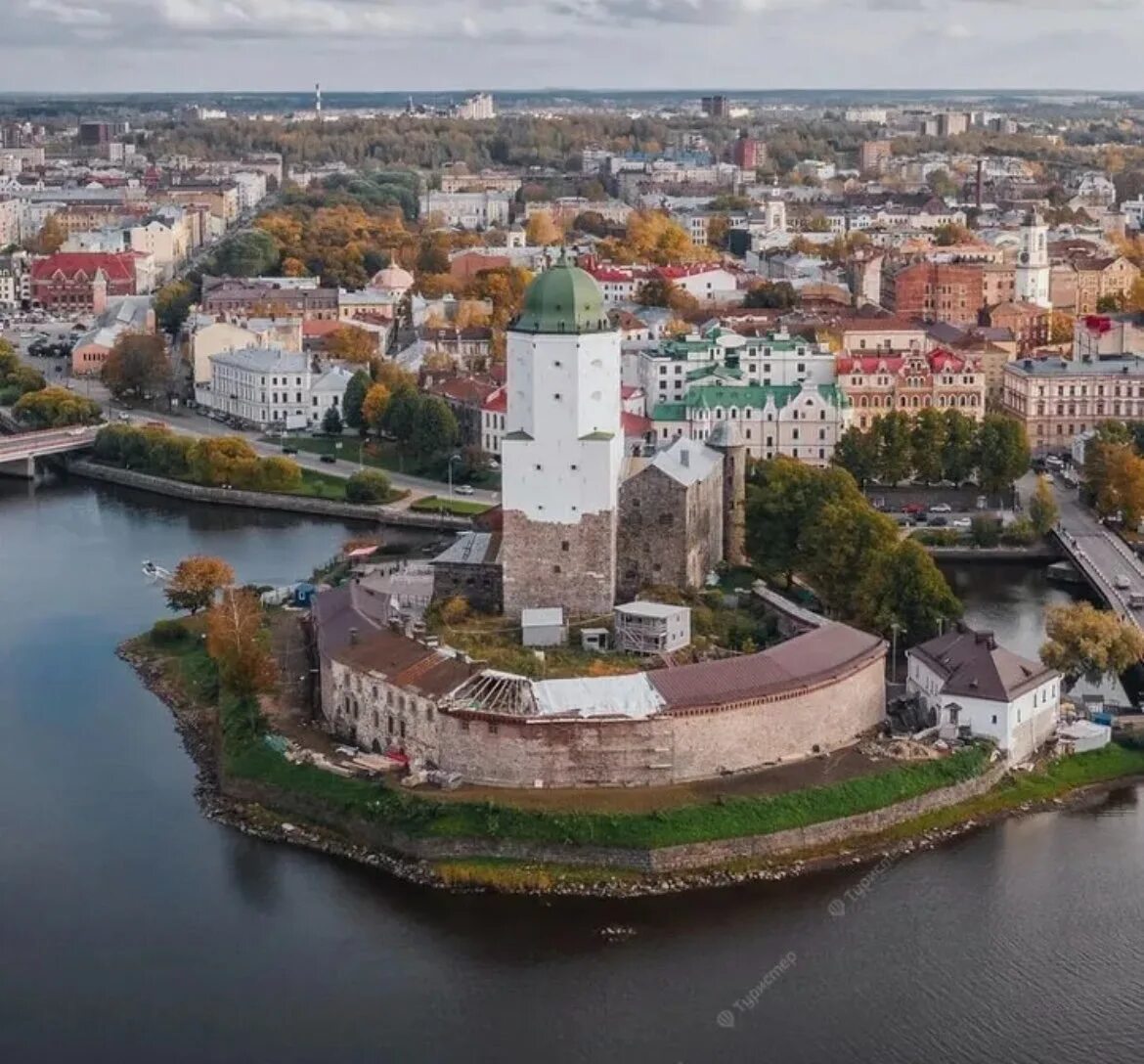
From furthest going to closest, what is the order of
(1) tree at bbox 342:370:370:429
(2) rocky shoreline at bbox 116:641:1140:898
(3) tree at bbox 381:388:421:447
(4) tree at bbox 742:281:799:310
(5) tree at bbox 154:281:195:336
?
1. (5) tree at bbox 154:281:195:336
2. (4) tree at bbox 742:281:799:310
3. (1) tree at bbox 342:370:370:429
4. (3) tree at bbox 381:388:421:447
5. (2) rocky shoreline at bbox 116:641:1140:898

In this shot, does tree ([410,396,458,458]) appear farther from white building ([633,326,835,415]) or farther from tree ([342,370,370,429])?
white building ([633,326,835,415])

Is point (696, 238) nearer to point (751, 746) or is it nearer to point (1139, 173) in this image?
point (1139, 173)

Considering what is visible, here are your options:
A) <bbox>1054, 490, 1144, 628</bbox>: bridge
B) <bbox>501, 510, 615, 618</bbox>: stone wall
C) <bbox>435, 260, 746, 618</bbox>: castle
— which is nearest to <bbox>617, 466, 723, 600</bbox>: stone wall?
<bbox>435, 260, 746, 618</bbox>: castle

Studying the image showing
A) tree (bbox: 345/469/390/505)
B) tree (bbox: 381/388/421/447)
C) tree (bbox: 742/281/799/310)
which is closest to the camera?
tree (bbox: 345/469/390/505)

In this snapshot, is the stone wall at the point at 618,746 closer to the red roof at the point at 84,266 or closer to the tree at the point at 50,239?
the red roof at the point at 84,266

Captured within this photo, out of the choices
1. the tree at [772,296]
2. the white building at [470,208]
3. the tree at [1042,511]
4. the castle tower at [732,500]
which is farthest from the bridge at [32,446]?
the white building at [470,208]

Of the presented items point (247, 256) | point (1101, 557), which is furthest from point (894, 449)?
point (247, 256)
